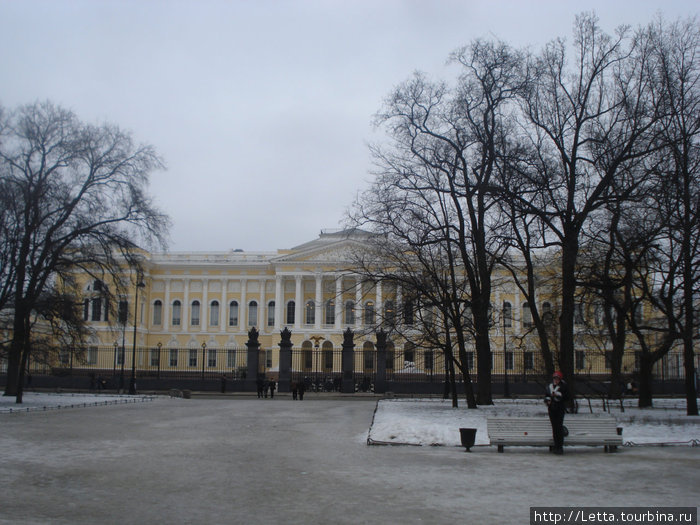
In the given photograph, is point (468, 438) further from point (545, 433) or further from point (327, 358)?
point (327, 358)

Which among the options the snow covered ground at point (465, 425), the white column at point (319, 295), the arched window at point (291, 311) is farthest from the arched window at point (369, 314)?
the arched window at point (291, 311)

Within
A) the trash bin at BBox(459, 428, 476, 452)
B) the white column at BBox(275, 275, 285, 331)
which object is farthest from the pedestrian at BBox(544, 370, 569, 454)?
the white column at BBox(275, 275, 285, 331)

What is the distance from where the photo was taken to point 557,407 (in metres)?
14.0

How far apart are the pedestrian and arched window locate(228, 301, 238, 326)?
7606 cm

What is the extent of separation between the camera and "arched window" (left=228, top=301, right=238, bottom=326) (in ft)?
289

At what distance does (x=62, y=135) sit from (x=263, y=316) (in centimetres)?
5684

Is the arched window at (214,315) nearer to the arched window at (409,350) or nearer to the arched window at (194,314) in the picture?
the arched window at (194,314)

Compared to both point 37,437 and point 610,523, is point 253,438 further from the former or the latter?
point 610,523

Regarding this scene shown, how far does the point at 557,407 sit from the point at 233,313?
76817 millimetres

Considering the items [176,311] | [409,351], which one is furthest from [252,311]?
[409,351]

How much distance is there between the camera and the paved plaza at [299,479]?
28.0 feet

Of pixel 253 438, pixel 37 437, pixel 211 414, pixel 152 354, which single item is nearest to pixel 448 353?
pixel 211 414

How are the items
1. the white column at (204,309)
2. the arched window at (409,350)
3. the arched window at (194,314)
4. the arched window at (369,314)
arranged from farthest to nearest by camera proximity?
the arched window at (194,314) → the white column at (204,309) → the arched window at (369,314) → the arched window at (409,350)

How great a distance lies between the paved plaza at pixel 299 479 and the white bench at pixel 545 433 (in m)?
0.26
